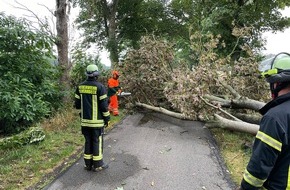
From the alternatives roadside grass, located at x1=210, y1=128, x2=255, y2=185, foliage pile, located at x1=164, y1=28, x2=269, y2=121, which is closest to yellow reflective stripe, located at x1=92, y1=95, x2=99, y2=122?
roadside grass, located at x1=210, y1=128, x2=255, y2=185

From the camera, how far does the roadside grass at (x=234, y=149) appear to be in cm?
489

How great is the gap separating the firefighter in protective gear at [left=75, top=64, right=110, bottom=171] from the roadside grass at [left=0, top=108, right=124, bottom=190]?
1.88 feet

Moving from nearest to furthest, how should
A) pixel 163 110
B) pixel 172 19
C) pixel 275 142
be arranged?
pixel 275 142
pixel 163 110
pixel 172 19

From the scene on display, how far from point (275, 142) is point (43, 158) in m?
4.49

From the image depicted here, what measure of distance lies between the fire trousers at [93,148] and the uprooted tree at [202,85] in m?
2.75

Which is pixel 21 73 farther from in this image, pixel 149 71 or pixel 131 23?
pixel 131 23

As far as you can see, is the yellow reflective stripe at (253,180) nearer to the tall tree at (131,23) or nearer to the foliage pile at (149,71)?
the foliage pile at (149,71)

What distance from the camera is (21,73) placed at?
23.3ft

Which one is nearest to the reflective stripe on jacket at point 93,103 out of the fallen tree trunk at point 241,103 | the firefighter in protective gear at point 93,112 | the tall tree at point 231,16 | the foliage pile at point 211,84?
the firefighter in protective gear at point 93,112

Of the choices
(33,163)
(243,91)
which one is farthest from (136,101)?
(33,163)

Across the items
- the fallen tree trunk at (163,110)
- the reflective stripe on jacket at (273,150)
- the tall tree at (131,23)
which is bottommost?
the fallen tree trunk at (163,110)

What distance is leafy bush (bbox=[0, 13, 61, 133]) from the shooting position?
619cm

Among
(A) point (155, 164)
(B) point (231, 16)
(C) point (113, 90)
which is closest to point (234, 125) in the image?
(A) point (155, 164)

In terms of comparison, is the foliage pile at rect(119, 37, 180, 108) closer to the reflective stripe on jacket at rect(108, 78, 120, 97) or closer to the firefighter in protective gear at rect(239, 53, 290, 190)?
the reflective stripe on jacket at rect(108, 78, 120, 97)
